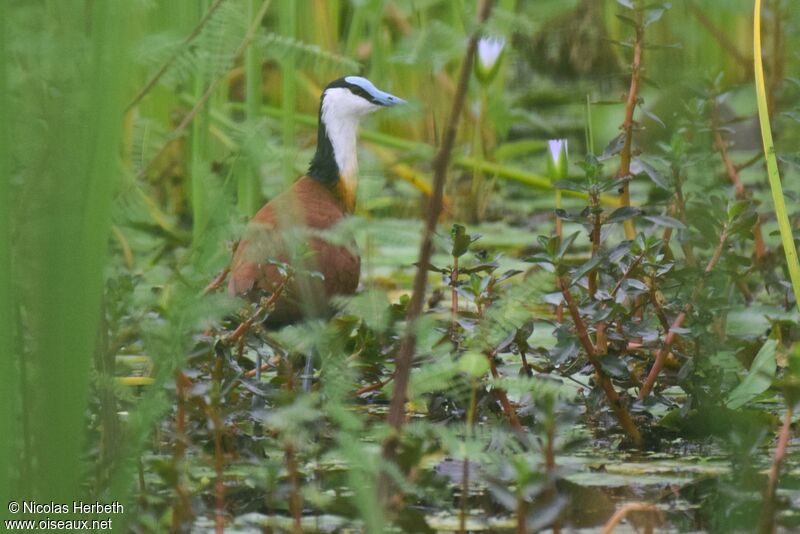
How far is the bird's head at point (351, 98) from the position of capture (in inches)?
139

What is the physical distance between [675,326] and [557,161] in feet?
1.35

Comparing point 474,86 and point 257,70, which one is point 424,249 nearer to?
point 257,70

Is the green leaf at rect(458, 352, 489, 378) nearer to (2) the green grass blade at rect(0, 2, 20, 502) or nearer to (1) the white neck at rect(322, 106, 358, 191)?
(2) the green grass blade at rect(0, 2, 20, 502)

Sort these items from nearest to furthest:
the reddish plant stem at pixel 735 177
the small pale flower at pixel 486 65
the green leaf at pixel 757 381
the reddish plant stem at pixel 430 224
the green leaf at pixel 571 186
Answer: the reddish plant stem at pixel 430 224 → the green leaf at pixel 757 381 → the green leaf at pixel 571 186 → the reddish plant stem at pixel 735 177 → the small pale flower at pixel 486 65

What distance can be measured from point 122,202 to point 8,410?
13.4 inches

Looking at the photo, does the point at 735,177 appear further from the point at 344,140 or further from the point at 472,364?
the point at 472,364

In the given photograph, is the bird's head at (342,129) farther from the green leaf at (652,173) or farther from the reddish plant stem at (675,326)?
the reddish plant stem at (675,326)

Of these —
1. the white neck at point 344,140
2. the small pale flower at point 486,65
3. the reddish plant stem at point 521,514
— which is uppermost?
the small pale flower at point 486,65

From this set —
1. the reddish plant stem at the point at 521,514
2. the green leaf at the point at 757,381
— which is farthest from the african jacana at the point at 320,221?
the green leaf at the point at 757,381

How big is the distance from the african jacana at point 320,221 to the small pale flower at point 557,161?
353 mm

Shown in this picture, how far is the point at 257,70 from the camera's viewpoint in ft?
9.18

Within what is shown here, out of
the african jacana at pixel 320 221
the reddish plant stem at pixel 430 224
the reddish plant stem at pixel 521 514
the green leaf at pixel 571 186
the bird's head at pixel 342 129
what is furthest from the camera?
the bird's head at pixel 342 129

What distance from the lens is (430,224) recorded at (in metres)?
1.12

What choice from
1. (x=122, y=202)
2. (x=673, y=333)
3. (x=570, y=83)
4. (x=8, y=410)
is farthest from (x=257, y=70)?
(x=570, y=83)
